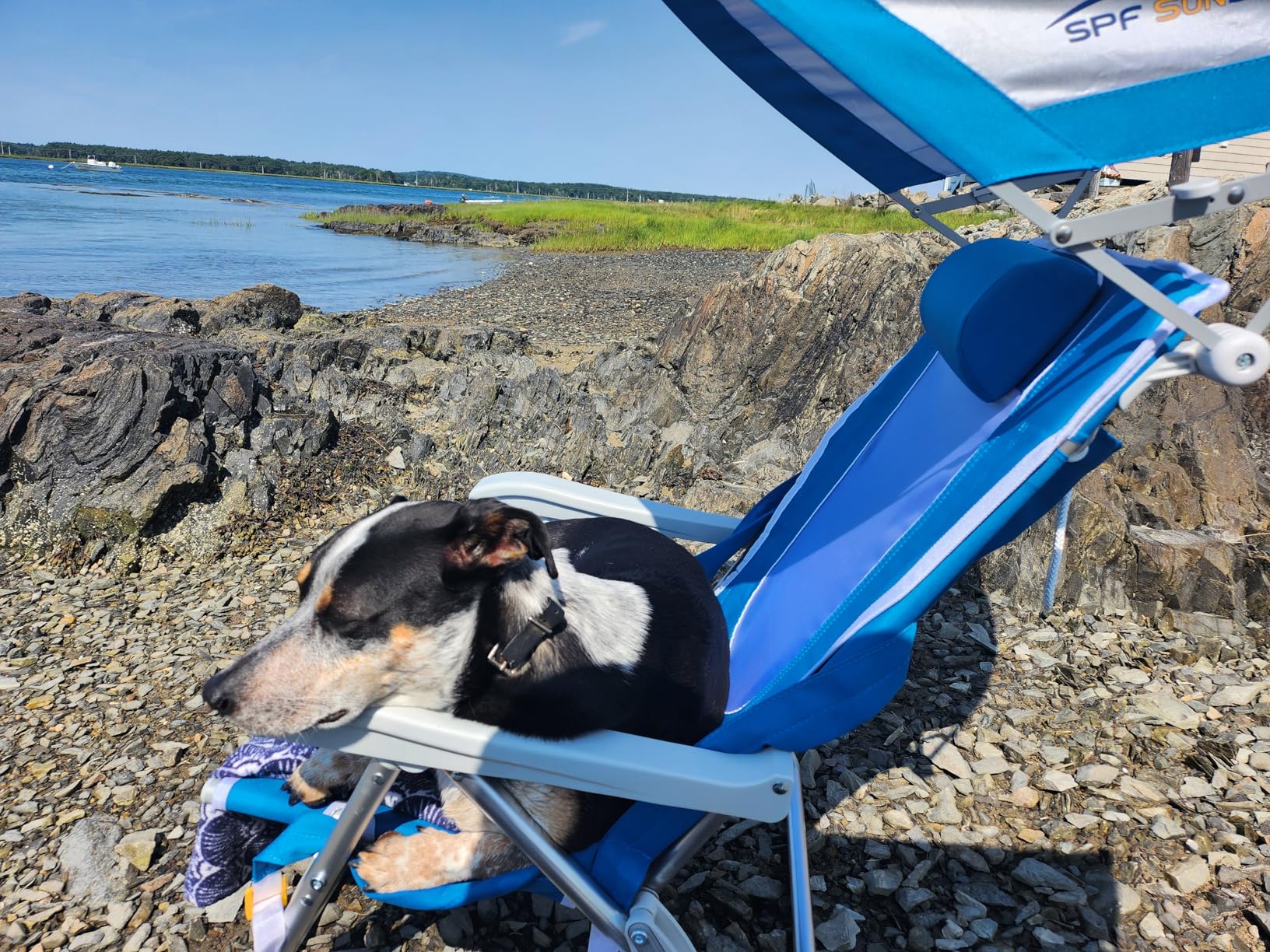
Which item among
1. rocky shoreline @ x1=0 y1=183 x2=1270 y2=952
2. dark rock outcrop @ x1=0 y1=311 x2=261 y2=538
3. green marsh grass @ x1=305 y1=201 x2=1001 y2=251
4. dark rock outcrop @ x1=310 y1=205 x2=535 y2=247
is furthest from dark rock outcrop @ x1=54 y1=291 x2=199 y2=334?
dark rock outcrop @ x1=310 y1=205 x2=535 y2=247

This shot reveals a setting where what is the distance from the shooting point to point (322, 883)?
2199mm

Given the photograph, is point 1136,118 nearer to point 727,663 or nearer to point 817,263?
point 727,663

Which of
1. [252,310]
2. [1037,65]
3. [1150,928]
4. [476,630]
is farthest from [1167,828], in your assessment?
[252,310]

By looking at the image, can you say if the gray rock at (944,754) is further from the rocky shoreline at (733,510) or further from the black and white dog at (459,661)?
the black and white dog at (459,661)

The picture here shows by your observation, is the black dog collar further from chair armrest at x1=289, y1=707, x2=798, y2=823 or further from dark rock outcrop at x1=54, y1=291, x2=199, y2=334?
dark rock outcrop at x1=54, y1=291, x2=199, y2=334

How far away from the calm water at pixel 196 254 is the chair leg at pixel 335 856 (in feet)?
54.8

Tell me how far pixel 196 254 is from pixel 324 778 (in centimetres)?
2823

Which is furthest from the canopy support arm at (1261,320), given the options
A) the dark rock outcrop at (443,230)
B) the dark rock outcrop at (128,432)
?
the dark rock outcrop at (443,230)

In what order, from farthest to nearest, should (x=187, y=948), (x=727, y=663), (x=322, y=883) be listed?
(x=727, y=663)
(x=187, y=948)
(x=322, y=883)

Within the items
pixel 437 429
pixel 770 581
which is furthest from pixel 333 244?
pixel 770 581

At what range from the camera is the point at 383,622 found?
211cm

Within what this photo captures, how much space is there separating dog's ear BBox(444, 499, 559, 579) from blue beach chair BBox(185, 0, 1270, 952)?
0.44 m

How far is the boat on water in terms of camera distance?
9506 centimetres

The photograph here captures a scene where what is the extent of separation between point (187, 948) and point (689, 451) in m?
4.61
